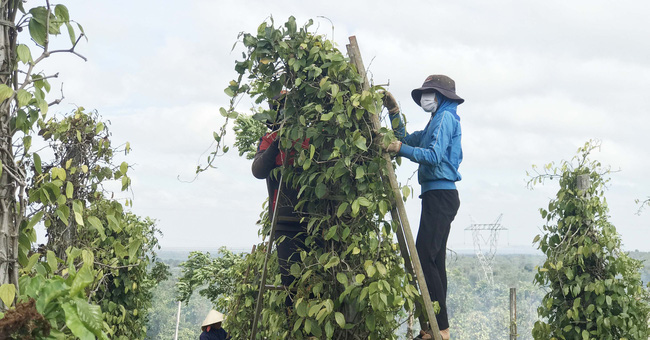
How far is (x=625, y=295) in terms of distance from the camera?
5773 millimetres

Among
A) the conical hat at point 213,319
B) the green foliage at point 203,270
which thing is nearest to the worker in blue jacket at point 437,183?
the conical hat at point 213,319

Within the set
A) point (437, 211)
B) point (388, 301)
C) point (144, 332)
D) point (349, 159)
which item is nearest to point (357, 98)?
point (349, 159)

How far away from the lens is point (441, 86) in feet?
12.4

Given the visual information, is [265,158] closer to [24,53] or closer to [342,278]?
[342,278]

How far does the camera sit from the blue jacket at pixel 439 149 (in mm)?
3473

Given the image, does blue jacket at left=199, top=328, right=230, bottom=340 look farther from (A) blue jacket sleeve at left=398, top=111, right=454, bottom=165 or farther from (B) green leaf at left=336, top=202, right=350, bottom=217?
(A) blue jacket sleeve at left=398, top=111, right=454, bottom=165

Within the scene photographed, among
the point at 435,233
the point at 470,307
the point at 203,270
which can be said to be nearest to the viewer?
the point at 435,233

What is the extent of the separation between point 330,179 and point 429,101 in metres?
0.78

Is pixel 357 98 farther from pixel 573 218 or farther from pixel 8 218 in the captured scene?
pixel 573 218

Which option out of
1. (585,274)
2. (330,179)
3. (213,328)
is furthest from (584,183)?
(213,328)

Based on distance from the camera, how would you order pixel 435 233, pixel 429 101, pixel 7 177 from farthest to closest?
pixel 429 101, pixel 435 233, pixel 7 177

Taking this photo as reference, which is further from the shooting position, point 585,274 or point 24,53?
point 585,274

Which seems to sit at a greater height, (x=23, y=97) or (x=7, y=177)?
(x=23, y=97)

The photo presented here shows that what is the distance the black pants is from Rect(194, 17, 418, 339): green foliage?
170mm
